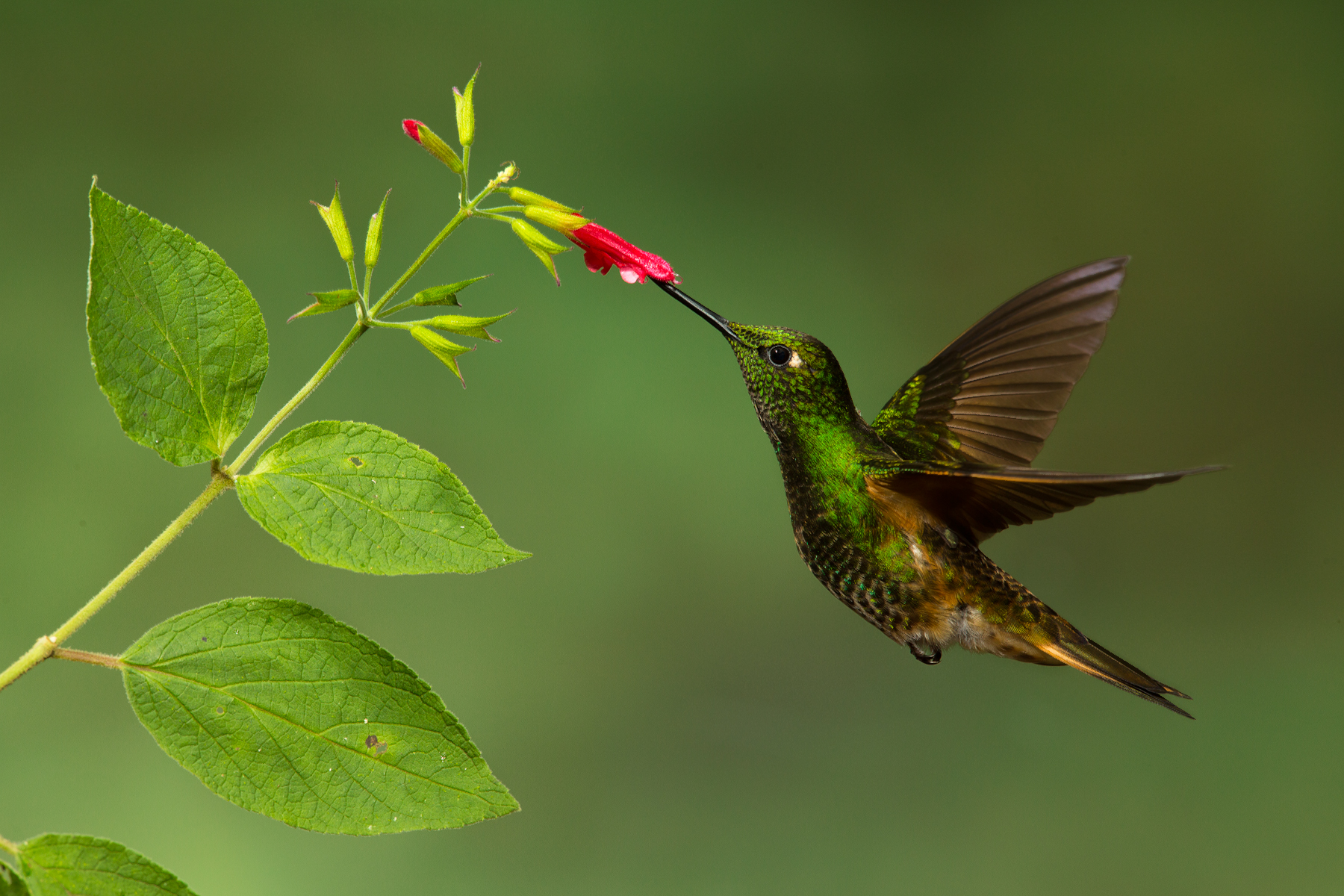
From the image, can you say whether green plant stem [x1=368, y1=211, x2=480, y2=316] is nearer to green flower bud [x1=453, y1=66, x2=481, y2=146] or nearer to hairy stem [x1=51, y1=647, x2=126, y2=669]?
green flower bud [x1=453, y1=66, x2=481, y2=146]

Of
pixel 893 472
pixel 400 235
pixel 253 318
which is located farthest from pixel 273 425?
pixel 400 235

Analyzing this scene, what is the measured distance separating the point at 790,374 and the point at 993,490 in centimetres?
15

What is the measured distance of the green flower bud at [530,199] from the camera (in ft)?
2.00

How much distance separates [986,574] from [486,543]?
38 cm

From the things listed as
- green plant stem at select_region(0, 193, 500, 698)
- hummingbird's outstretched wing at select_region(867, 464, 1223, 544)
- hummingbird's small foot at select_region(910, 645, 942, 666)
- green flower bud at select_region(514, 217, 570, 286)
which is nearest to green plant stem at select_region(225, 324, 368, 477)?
green plant stem at select_region(0, 193, 500, 698)

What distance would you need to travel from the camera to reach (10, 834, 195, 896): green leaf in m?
0.52

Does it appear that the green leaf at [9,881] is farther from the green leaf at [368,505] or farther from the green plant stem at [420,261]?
the green plant stem at [420,261]

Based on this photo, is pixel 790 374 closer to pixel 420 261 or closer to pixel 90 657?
pixel 420 261

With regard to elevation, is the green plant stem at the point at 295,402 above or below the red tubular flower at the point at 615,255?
below

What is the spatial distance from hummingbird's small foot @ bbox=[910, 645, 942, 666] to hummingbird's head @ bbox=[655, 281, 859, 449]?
0.55 ft

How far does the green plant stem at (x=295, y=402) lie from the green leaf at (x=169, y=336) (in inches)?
1.2

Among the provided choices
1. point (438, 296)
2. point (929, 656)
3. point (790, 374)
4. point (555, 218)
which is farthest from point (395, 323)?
point (929, 656)

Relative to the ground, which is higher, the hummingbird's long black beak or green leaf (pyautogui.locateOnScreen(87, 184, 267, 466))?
the hummingbird's long black beak

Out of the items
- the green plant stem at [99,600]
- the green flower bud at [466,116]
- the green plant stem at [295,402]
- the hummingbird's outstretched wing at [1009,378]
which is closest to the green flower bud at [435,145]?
the green flower bud at [466,116]
